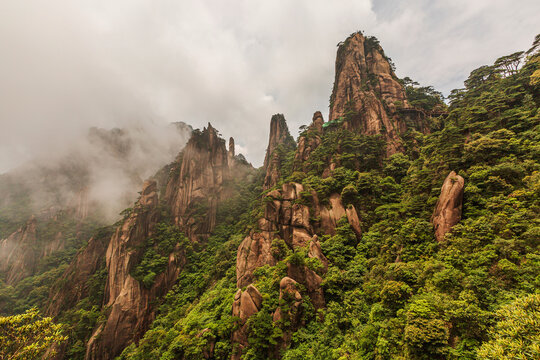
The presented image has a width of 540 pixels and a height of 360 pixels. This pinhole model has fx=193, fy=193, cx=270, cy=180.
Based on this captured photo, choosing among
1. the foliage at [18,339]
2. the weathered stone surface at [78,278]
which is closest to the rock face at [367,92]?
the foliage at [18,339]

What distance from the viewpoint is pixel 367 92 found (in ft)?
136

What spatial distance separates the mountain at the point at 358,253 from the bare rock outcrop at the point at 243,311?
116mm

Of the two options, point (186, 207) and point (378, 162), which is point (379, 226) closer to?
point (378, 162)

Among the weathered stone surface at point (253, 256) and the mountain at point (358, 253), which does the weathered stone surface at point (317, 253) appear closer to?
the mountain at point (358, 253)

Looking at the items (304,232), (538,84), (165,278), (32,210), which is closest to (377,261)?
(304,232)

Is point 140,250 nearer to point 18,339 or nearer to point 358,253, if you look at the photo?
point 18,339

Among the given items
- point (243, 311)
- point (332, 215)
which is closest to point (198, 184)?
point (332, 215)

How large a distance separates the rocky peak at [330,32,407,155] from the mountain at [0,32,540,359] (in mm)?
389

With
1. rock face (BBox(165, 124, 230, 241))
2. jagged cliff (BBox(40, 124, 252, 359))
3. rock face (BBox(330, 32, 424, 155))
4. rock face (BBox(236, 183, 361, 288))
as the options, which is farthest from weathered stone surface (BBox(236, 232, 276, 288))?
rock face (BBox(330, 32, 424, 155))

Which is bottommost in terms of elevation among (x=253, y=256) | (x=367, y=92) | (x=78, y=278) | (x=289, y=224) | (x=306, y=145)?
(x=253, y=256)

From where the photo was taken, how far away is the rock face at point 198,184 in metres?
46.0

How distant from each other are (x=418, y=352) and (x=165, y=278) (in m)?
37.3

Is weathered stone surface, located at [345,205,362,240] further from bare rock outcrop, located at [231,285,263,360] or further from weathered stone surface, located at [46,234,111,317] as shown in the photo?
weathered stone surface, located at [46,234,111,317]

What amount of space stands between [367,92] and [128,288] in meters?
57.4
